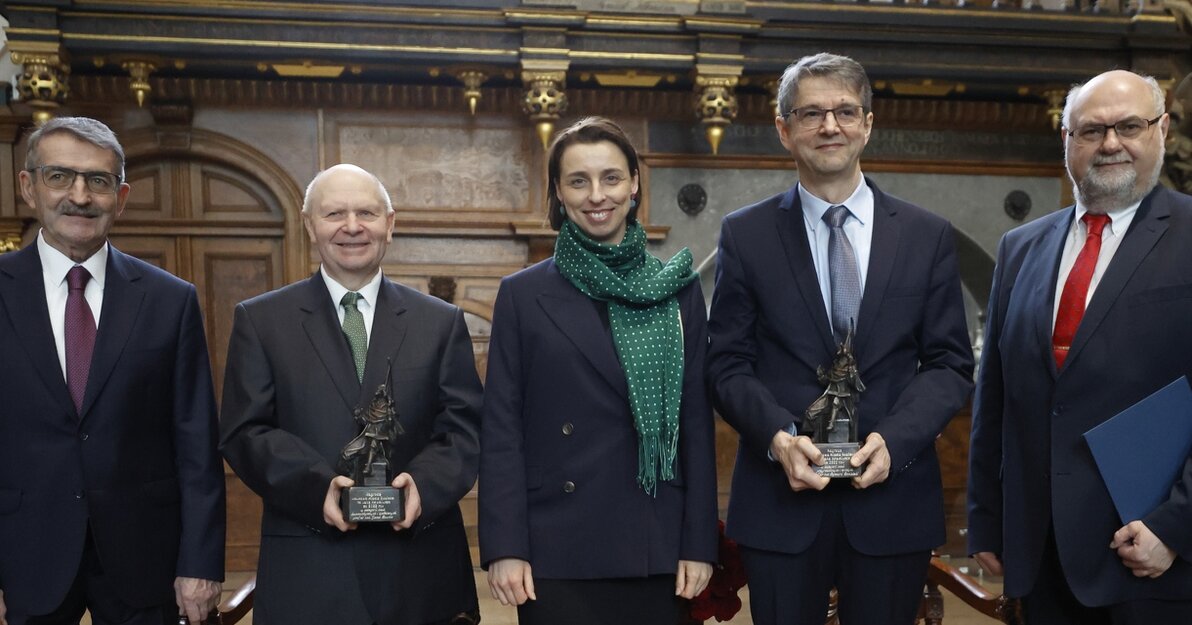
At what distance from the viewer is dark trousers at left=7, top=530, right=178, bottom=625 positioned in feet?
7.36

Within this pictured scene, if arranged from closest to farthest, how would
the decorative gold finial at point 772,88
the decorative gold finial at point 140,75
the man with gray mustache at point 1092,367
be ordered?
the man with gray mustache at point 1092,367 < the decorative gold finial at point 140,75 < the decorative gold finial at point 772,88

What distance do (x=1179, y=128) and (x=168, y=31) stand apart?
5852 millimetres

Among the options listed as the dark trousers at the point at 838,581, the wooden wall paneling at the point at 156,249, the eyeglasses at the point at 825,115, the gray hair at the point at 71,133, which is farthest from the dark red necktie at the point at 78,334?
the wooden wall paneling at the point at 156,249

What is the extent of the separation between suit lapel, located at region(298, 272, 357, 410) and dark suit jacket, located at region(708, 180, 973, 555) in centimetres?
81

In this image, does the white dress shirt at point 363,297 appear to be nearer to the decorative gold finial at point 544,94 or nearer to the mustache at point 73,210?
the mustache at point 73,210

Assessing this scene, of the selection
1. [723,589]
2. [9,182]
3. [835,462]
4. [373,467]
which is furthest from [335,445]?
[9,182]

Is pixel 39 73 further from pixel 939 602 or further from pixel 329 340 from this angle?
pixel 939 602

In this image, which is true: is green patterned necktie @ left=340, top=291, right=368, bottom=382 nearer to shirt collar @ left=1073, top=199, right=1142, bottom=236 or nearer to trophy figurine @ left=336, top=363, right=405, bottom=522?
trophy figurine @ left=336, top=363, right=405, bottom=522

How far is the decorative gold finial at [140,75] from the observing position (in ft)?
16.9

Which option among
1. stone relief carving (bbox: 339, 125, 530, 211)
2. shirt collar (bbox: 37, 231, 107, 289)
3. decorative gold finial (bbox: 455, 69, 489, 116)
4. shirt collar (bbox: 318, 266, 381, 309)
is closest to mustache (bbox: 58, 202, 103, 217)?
shirt collar (bbox: 37, 231, 107, 289)

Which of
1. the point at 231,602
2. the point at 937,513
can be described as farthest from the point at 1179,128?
the point at 231,602

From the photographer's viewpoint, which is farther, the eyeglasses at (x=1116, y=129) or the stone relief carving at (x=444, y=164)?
the stone relief carving at (x=444, y=164)

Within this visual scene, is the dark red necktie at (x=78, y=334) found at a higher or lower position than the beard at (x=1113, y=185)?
lower

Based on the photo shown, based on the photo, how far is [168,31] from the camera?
16.6 ft
